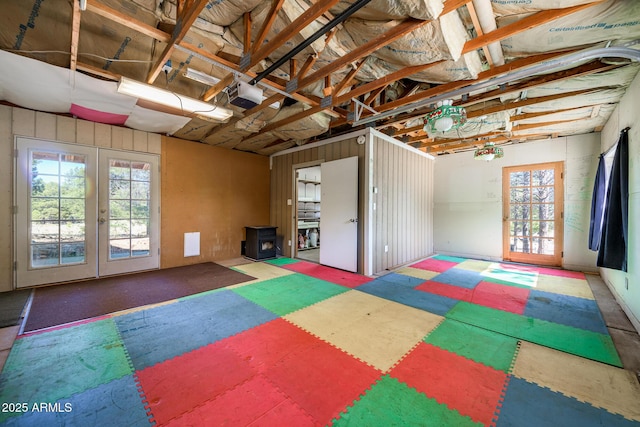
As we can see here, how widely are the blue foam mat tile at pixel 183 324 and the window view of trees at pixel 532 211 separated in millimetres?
5862

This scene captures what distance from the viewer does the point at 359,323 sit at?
2.61 m

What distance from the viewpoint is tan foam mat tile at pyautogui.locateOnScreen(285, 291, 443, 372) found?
2117 millimetres

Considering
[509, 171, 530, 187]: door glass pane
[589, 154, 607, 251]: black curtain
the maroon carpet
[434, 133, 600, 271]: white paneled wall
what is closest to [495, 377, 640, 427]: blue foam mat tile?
the maroon carpet

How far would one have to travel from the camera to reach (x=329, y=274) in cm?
449

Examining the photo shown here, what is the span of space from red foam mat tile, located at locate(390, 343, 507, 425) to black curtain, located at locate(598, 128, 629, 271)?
2593mm

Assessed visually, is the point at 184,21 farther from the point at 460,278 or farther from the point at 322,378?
the point at 460,278

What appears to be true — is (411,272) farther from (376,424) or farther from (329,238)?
(376,424)

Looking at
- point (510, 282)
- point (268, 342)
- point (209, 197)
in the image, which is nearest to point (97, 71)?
point (209, 197)

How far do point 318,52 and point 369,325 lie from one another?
2.82 meters

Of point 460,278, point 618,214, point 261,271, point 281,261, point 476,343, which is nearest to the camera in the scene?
point 476,343

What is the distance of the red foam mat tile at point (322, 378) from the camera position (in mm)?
1552

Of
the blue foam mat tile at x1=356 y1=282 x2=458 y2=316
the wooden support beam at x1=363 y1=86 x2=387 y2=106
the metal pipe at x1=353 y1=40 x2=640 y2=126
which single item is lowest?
the blue foam mat tile at x1=356 y1=282 x2=458 y2=316

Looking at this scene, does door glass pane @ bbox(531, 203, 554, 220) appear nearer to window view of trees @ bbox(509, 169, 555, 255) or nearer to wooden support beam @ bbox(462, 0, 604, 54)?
window view of trees @ bbox(509, 169, 555, 255)

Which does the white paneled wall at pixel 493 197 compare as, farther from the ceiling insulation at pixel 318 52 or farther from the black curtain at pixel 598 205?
the ceiling insulation at pixel 318 52
